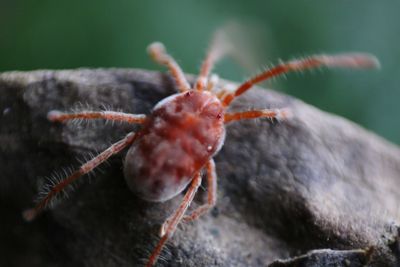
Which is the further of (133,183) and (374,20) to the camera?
(374,20)

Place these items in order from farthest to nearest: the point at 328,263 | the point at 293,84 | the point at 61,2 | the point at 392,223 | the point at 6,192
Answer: the point at 293,84 → the point at 61,2 → the point at 6,192 → the point at 392,223 → the point at 328,263

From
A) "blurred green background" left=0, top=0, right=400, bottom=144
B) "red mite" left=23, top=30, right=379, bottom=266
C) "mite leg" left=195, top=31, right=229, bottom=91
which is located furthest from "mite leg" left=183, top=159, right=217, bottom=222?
"blurred green background" left=0, top=0, right=400, bottom=144

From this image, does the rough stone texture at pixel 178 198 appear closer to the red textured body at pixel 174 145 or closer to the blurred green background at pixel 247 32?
the red textured body at pixel 174 145

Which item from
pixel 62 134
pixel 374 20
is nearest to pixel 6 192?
pixel 62 134

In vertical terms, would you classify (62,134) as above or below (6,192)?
above

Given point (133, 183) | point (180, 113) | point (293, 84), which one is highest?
point (180, 113)

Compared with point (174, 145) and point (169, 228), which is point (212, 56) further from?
point (169, 228)

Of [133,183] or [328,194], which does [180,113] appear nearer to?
[133,183]
